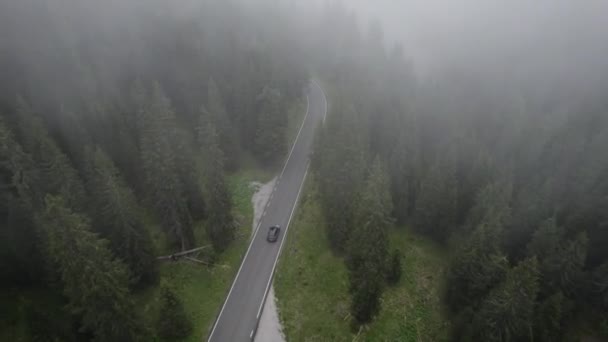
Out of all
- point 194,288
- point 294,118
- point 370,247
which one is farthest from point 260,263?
point 294,118

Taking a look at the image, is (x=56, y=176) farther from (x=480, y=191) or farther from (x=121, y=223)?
(x=480, y=191)

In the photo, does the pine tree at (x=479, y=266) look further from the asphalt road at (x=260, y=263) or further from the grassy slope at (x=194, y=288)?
the grassy slope at (x=194, y=288)

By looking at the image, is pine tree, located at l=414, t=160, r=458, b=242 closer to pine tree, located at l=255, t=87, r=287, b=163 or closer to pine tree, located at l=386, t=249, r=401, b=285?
pine tree, located at l=386, t=249, r=401, b=285

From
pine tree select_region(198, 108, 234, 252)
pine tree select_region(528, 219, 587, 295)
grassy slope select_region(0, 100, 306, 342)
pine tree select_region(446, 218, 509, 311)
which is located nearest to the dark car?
grassy slope select_region(0, 100, 306, 342)

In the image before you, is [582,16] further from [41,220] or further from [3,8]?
[3,8]

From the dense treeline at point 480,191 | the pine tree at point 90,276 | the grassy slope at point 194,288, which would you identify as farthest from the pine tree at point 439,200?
the pine tree at point 90,276

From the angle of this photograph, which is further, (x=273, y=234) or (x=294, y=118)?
(x=294, y=118)

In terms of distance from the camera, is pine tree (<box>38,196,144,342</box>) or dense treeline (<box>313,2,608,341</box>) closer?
pine tree (<box>38,196,144,342</box>)
